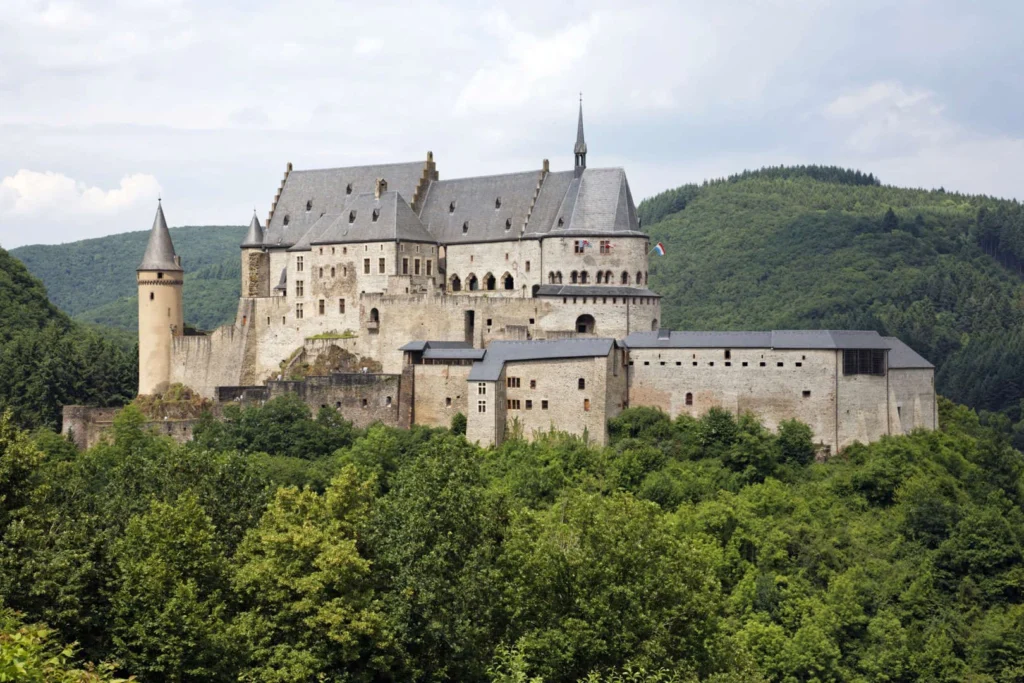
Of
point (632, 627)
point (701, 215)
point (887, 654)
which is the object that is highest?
point (701, 215)

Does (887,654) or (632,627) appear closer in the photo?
(632,627)

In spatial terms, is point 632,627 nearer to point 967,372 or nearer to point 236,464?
point 236,464

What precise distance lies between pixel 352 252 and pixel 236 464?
2433cm

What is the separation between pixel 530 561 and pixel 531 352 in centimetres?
2500

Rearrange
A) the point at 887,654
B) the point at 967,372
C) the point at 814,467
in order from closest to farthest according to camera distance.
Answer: the point at 887,654
the point at 814,467
the point at 967,372

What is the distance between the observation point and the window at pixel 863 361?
6044cm

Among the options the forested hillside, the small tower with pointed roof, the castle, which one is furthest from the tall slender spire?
the forested hillside

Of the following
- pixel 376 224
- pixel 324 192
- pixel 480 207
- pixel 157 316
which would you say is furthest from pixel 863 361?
pixel 157 316

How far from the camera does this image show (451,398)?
6456 centimetres

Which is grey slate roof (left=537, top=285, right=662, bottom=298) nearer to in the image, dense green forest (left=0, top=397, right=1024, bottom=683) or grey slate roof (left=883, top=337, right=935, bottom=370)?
dense green forest (left=0, top=397, right=1024, bottom=683)

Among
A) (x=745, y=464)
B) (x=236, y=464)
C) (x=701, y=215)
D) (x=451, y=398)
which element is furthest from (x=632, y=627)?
(x=701, y=215)

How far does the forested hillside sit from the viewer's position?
120438 mm

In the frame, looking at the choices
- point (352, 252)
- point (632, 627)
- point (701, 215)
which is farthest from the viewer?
point (701, 215)

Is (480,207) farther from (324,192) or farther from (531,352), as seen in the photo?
(531,352)
